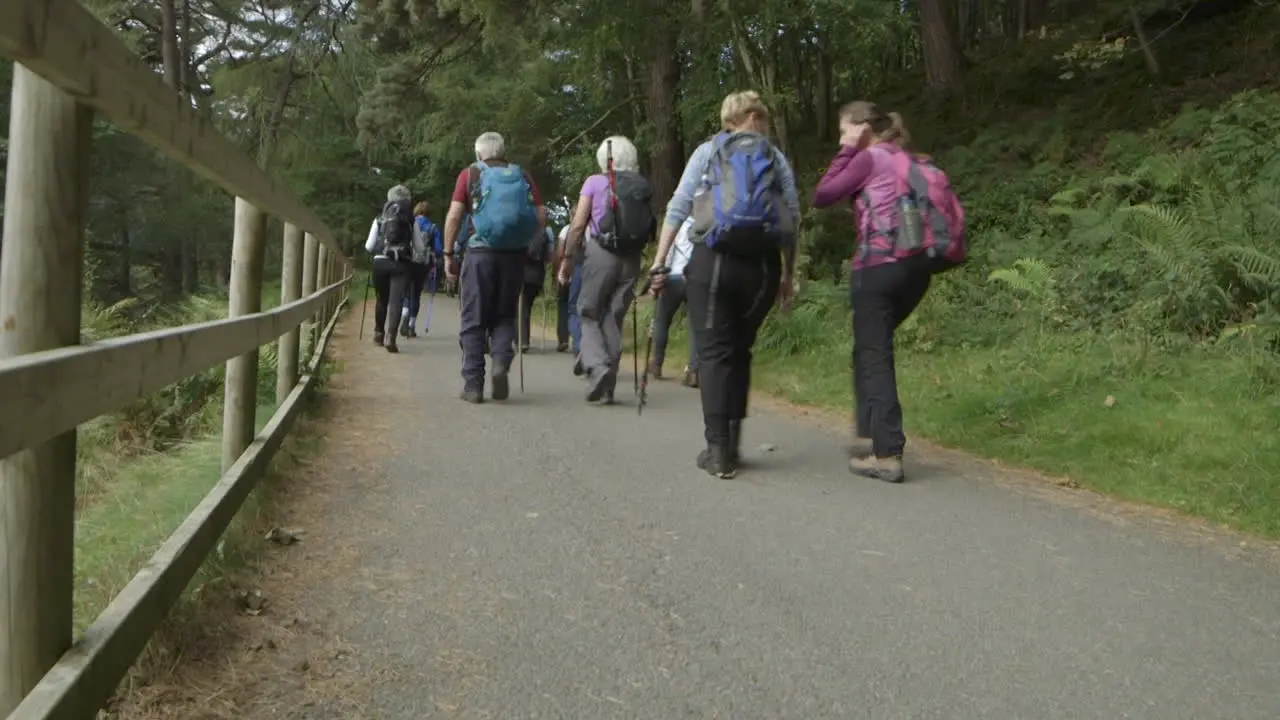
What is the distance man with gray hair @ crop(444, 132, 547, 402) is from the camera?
7711mm

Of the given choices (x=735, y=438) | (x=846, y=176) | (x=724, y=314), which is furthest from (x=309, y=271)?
(x=846, y=176)

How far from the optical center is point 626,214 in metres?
7.73

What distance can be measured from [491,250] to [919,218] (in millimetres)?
3408

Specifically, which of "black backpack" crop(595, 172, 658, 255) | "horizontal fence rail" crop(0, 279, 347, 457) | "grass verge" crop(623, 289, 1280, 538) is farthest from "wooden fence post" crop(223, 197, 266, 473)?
"grass verge" crop(623, 289, 1280, 538)

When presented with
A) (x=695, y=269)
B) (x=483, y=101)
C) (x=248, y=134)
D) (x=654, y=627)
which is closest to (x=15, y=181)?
(x=654, y=627)

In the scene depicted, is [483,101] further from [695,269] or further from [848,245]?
[695,269]

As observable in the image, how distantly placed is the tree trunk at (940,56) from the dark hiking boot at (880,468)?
41.0 feet

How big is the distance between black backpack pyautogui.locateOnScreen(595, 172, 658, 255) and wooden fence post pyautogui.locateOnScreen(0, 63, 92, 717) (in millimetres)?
5567

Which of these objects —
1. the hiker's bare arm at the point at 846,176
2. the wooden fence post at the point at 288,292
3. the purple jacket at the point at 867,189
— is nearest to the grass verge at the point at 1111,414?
the purple jacket at the point at 867,189

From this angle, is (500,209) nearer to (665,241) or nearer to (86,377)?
(665,241)

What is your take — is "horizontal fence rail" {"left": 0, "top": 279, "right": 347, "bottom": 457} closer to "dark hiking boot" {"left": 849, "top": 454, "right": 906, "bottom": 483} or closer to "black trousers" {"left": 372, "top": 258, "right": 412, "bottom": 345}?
"dark hiking boot" {"left": 849, "top": 454, "right": 906, "bottom": 483}

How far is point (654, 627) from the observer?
11.1 feet

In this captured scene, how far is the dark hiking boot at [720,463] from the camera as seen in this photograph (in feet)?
18.4

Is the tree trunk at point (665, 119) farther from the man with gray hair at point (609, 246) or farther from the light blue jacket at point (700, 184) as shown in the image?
the light blue jacket at point (700, 184)
